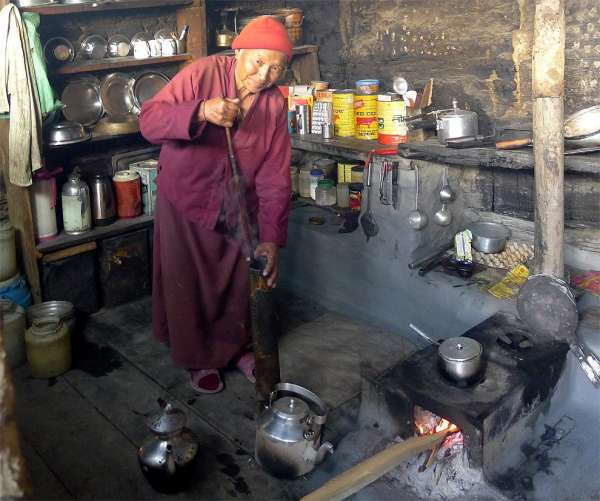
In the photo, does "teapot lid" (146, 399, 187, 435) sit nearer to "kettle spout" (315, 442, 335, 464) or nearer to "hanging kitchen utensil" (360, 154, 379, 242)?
"kettle spout" (315, 442, 335, 464)

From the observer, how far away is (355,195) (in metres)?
3.99

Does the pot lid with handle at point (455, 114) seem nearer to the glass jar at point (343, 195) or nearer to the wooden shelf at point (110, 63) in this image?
the glass jar at point (343, 195)

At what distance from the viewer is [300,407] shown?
2.28 metres

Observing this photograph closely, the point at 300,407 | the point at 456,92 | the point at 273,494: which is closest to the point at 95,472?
the point at 273,494

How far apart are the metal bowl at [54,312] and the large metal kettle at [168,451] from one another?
131cm

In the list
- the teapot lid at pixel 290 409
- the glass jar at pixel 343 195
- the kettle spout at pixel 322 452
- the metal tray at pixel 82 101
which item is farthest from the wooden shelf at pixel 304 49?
the kettle spout at pixel 322 452

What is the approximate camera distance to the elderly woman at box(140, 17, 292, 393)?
2516 millimetres

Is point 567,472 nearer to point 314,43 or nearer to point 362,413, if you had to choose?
point 362,413

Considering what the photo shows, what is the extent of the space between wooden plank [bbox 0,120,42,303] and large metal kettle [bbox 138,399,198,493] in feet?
5.41

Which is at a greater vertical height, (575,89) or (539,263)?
(575,89)

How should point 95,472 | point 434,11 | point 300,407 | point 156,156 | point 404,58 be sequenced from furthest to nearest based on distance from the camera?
point 156,156 → point 404,58 → point 434,11 → point 95,472 → point 300,407

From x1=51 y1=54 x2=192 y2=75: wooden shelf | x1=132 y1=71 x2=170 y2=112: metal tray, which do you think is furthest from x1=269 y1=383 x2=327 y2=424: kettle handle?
x1=132 y1=71 x2=170 y2=112: metal tray

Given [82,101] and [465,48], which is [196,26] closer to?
[82,101]

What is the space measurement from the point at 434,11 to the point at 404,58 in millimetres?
349
